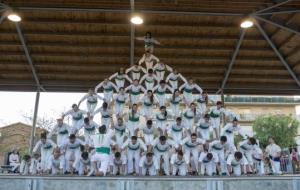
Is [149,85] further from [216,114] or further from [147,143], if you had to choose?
[147,143]

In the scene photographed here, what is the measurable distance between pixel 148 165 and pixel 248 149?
390cm

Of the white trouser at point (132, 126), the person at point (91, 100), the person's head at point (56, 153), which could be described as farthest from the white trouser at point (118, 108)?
the person's head at point (56, 153)

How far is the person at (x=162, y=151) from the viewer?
→ 12844mm

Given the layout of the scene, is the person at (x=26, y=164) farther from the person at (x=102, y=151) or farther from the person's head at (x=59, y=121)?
the person at (x=102, y=151)

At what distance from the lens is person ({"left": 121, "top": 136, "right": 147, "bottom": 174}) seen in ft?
41.5

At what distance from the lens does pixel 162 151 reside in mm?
12883

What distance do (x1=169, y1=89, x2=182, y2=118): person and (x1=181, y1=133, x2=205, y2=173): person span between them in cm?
228

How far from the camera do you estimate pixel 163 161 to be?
1303 cm

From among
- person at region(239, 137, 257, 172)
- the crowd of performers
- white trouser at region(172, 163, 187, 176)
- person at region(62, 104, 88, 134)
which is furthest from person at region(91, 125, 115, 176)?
person at region(239, 137, 257, 172)

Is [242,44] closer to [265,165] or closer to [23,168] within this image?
[265,165]

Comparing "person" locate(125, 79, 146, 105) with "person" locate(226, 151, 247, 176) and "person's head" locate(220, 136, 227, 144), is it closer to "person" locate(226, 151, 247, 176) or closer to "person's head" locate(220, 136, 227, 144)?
"person's head" locate(220, 136, 227, 144)

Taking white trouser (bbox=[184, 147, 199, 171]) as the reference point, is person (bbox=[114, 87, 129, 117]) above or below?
above

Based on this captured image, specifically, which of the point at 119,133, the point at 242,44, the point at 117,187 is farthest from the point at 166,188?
the point at 242,44

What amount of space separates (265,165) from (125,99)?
21.1 ft
